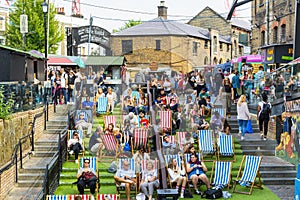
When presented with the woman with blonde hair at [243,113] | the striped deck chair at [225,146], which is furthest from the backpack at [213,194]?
the woman with blonde hair at [243,113]

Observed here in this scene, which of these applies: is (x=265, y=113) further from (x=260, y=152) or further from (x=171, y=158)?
(x=171, y=158)

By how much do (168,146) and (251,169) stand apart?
231 centimetres

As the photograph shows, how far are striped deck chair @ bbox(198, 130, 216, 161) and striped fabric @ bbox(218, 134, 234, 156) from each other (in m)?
0.25

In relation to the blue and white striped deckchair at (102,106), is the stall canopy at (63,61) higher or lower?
higher

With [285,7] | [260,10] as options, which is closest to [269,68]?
[285,7]

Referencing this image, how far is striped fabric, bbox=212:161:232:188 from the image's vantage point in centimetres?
1378

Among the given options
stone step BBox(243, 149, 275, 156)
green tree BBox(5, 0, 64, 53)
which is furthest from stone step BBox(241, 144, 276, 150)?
green tree BBox(5, 0, 64, 53)

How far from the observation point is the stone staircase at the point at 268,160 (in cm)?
1446

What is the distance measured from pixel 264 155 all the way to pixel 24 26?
82.9ft

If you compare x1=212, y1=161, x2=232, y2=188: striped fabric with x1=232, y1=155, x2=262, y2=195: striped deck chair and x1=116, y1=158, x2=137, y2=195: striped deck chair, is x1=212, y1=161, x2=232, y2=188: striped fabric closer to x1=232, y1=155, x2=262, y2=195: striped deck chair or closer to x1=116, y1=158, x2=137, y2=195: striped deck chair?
x1=232, y1=155, x2=262, y2=195: striped deck chair

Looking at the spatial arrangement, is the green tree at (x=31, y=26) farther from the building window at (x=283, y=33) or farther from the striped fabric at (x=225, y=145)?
the striped fabric at (x=225, y=145)

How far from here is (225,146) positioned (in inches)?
611

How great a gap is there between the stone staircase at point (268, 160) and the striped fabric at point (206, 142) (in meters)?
1.36

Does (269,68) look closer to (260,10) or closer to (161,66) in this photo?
(260,10)
